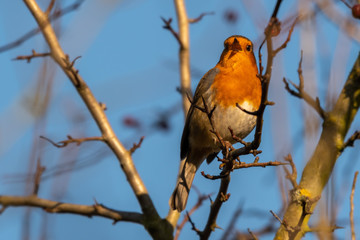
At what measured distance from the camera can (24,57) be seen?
4.22m

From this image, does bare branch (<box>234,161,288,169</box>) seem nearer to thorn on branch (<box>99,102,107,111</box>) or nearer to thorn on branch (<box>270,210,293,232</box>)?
thorn on branch (<box>270,210,293,232</box>)

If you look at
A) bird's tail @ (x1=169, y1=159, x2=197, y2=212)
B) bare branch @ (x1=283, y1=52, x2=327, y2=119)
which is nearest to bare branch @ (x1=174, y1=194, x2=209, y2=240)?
bird's tail @ (x1=169, y1=159, x2=197, y2=212)

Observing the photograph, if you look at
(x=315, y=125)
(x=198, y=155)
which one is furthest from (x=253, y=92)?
(x=315, y=125)

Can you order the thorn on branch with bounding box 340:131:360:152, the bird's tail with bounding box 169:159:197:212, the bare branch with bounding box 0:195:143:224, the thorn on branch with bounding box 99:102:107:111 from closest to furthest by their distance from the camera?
1. the thorn on branch with bounding box 340:131:360:152
2. the bare branch with bounding box 0:195:143:224
3. the thorn on branch with bounding box 99:102:107:111
4. the bird's tail with bounding box 169:159:197:212

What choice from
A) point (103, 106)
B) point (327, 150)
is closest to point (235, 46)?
point (103, 106)

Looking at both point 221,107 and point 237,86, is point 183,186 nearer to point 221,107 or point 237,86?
point 221,107

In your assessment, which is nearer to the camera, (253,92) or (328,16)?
(328,16)

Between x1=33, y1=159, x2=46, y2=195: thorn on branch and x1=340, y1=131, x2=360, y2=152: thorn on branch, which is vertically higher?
x1=33, y1=159, x2=46, y2=195: thorn on branch

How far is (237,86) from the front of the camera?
4.31 meters

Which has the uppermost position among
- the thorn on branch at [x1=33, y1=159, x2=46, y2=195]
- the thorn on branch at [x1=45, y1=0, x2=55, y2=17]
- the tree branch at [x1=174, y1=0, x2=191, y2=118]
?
the tree branch at [x1=174, y1=0, x2=191, y2=118]

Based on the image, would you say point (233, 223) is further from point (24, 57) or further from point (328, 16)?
point (24, 57)

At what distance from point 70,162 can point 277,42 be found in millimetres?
1677

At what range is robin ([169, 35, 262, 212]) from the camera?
14.1ft

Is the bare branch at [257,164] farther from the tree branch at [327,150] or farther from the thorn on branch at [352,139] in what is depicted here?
the thorn on branch at [352,139]
